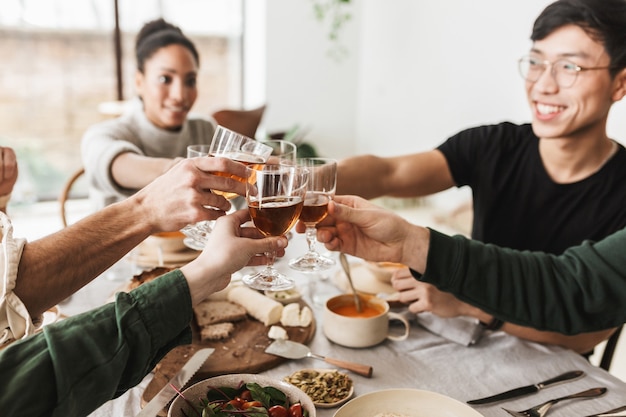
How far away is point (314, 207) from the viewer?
1220 mm

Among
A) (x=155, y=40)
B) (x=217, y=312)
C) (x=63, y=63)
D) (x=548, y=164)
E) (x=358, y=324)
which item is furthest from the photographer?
(x=63, y=63)

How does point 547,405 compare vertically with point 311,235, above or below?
below

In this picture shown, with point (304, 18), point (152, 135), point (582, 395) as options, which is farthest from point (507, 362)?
point (304, 18)

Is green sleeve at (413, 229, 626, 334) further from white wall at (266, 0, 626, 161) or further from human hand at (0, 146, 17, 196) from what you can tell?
white wall at (266, 0, 626, 161)

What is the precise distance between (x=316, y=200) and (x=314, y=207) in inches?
0.7

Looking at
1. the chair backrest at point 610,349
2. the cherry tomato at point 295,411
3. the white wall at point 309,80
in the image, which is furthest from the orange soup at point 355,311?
the white wall at point 309,80

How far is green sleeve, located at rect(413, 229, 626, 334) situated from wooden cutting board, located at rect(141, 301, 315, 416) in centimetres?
39

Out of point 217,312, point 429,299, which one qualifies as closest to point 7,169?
point 217,312

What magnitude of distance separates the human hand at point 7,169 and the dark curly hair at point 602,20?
62.4 inches

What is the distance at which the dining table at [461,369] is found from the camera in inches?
45.7

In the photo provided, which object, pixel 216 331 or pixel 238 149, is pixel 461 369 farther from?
pixel 238 149

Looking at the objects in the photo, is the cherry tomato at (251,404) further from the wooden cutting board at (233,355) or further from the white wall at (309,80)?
the white wall at (309,80)

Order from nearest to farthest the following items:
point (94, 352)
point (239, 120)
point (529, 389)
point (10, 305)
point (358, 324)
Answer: point (94, 352) < point (10, 305) < point (529, 389) < point (358, 324) < point (239, 120)

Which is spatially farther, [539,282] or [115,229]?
[539,282]
